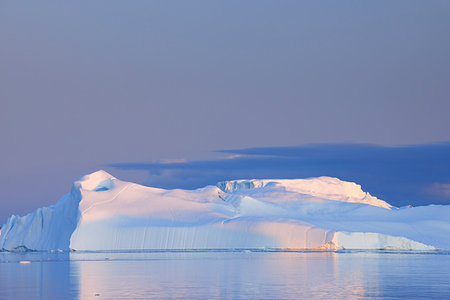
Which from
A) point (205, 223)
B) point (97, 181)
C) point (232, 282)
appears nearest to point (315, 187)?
point (205, 223)

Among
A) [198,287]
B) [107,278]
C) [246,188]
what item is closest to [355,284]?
[198,287]

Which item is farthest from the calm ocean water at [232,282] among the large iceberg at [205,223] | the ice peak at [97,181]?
the ice peak at [97,181]

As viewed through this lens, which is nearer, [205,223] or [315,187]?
[205,223]

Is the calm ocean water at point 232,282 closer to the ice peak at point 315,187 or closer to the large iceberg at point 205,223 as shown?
the large iceberg at point 205,223

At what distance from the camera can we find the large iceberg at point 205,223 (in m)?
43.8

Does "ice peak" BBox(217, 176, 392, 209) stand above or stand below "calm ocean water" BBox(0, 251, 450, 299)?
above

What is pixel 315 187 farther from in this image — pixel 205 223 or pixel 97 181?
pixel 97 181

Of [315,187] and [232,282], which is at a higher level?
[315,187]

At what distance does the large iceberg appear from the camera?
43.8m

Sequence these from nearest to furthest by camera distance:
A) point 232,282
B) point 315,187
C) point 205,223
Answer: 1. point 232,282
2. point 205,223
3. point 315,187

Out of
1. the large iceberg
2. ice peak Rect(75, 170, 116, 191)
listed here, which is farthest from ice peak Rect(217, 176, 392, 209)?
ice peak Rect(75, 170, 116, 191)

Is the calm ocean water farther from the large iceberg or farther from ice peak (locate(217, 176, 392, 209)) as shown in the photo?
ice peak (locate(217, 176, 392, 209))

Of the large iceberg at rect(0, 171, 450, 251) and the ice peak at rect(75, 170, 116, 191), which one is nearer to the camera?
the large iceberg at rect(0, 171, 450, 251)

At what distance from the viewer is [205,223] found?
45656 millimetres
